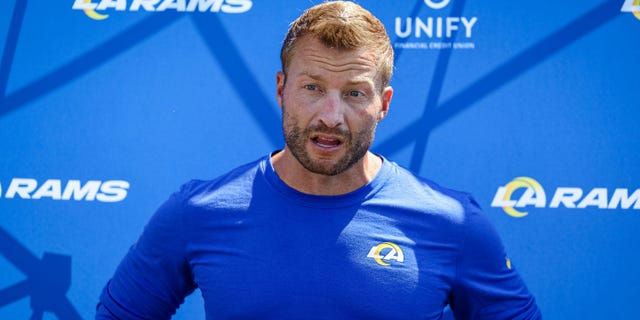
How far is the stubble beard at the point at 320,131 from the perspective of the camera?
1311 millimetres

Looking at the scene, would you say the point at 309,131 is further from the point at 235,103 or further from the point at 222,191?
the point at 235,103

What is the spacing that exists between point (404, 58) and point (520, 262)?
2.31 feet

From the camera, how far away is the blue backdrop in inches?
83.7

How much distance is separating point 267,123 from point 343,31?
902 mm

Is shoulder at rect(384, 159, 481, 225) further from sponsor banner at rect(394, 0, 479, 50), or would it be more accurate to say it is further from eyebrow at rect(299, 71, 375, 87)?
sponsor banner at rect(394, 0, 479, 50)

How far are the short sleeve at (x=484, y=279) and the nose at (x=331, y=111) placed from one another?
0.33 metres

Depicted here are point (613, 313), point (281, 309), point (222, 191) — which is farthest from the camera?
point (613, 313)

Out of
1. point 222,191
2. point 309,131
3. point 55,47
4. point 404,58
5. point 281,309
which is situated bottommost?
point 281,309

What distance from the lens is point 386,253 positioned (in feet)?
4.35

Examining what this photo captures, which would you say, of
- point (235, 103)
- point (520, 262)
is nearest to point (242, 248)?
point (235, 103)

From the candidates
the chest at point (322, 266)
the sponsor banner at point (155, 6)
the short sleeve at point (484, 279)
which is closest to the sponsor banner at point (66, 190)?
the sponsor banner at point (155, 6)

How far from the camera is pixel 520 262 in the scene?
2.13 meters

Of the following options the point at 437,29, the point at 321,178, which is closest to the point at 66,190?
the point at 321,178

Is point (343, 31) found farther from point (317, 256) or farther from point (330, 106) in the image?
point (317, 256)
